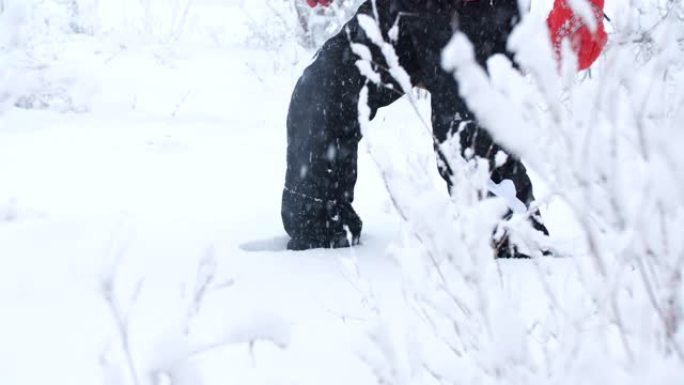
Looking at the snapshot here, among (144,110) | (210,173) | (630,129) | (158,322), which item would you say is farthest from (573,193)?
(144,110)

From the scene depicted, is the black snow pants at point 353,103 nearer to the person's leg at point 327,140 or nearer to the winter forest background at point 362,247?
the person's leg at point 327,140

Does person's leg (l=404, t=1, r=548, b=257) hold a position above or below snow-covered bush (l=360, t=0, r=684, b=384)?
above

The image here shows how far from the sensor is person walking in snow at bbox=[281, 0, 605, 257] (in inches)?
69.5

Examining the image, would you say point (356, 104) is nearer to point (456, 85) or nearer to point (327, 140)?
point (327, 140)

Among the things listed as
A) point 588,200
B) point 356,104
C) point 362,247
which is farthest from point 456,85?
point 588,200

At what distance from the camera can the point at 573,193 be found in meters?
0.57

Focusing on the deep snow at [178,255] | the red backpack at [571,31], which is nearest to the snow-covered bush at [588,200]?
the deep snow at [178,255]

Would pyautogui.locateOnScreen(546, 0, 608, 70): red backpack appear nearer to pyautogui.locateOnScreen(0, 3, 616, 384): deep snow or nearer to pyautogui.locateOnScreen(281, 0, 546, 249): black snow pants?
pyautogui.locateOnScreen(281, 0, 546, 249): black snow pants

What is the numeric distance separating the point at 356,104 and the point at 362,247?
0.40 meters

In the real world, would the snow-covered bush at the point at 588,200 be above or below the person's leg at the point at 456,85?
below

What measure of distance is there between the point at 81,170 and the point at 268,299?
1818 mm

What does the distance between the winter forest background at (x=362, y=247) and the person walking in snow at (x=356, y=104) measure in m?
0.11

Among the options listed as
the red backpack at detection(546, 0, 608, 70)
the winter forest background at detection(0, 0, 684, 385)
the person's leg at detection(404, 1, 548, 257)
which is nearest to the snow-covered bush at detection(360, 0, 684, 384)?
the winter forest background at detection(0, 0, 684, 385)

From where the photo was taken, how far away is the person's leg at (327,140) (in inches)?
75.9
